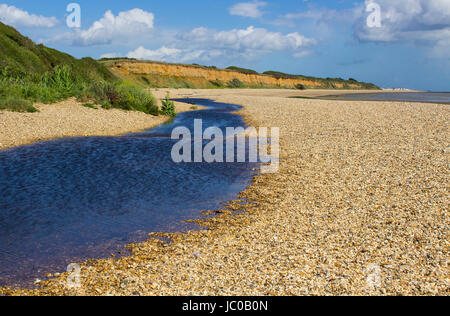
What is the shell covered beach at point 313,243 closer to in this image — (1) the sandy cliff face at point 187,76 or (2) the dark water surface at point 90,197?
(2) the dark water surface at point 90,197

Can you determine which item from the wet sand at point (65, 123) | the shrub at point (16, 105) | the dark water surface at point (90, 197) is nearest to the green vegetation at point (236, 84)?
the wet sand at point (65, 123)

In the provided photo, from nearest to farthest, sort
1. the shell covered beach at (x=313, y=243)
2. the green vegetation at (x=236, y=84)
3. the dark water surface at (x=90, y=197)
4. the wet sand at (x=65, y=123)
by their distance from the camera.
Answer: the shell covered beach at (x=313, y=243), the dark water surface at (x=90, y=197), the wet sand at (x=65, y=123), the green vegetation at (x=236, y=84)

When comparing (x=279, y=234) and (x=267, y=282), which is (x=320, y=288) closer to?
(x=267, y=282)

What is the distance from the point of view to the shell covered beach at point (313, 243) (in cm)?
527

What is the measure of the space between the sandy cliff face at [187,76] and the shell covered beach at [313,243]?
62.0 meters

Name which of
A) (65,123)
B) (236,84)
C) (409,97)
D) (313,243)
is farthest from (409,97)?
(313,243)

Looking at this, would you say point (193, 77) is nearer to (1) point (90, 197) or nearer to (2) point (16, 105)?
(2) point (16, 105)

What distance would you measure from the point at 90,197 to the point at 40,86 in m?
18.4

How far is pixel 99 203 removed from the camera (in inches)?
362

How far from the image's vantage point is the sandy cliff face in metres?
72.9

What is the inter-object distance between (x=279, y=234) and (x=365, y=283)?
7.14 ft

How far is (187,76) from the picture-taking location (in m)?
81.8

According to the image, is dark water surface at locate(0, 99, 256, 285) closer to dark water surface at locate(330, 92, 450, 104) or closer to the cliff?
dark water surface at locate(330, 92, 450, 104)
